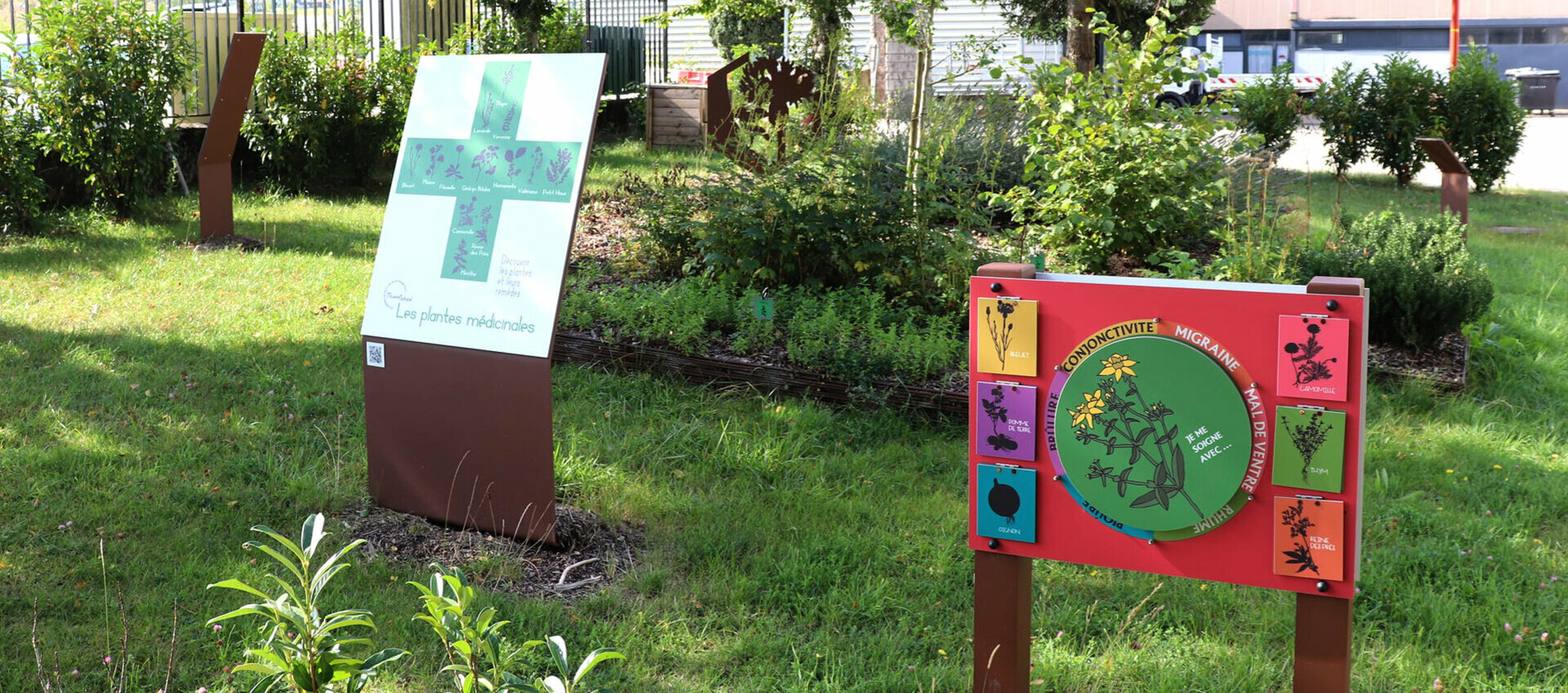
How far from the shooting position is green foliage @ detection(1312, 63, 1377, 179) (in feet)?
43.7

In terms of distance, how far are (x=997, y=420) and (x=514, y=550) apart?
1997mm

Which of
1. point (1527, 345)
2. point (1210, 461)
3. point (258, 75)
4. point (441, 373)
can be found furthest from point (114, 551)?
point (258, 75)

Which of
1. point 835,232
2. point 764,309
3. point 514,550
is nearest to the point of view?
point 514,550

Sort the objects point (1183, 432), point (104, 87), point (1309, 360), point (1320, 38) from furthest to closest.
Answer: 1. point (1320, 38)
2. point (104, 87)
3. point (1183, 432)
4. point (1309, 360)

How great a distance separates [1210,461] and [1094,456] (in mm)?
242

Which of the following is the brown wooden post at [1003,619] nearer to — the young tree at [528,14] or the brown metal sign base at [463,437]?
the brown metal sign base at [463,437]

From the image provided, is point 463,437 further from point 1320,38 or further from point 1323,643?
point 1320,38

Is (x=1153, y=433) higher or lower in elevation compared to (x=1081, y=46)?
lower

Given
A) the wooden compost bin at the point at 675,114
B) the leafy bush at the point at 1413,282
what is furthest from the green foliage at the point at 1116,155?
the wooden compost bin at the point at 675,114

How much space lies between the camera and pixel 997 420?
267cm

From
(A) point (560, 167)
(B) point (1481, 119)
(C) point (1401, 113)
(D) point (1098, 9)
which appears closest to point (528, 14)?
(D) point (1098, 9)

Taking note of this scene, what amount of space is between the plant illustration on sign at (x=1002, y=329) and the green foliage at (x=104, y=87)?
8705 millimetres

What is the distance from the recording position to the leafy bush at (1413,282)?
6.06m

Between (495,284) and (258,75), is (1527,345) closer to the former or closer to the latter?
(495,284)
